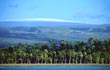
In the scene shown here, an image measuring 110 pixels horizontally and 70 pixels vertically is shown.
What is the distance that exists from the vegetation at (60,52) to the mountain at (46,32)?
0.07m

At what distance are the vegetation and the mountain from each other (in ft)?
0.24

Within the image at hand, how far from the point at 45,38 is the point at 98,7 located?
91 centimetres

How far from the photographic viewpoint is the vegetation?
5668 millimetres

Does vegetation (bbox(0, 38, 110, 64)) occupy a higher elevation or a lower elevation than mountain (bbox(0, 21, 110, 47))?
lower

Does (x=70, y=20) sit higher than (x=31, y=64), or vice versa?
(x=70, y=20)

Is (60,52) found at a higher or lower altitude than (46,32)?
lower

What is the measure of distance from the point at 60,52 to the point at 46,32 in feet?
1.23

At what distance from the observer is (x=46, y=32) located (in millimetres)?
5691

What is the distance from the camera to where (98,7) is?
566 centimetres

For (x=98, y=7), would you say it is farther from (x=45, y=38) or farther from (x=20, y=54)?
(x=20, y=54)

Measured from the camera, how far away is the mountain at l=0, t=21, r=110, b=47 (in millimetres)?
5645

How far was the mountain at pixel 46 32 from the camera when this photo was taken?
564cm

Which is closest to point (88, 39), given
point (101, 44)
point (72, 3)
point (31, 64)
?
point (101, 44)

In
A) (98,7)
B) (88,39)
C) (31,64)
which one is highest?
(98,7)
